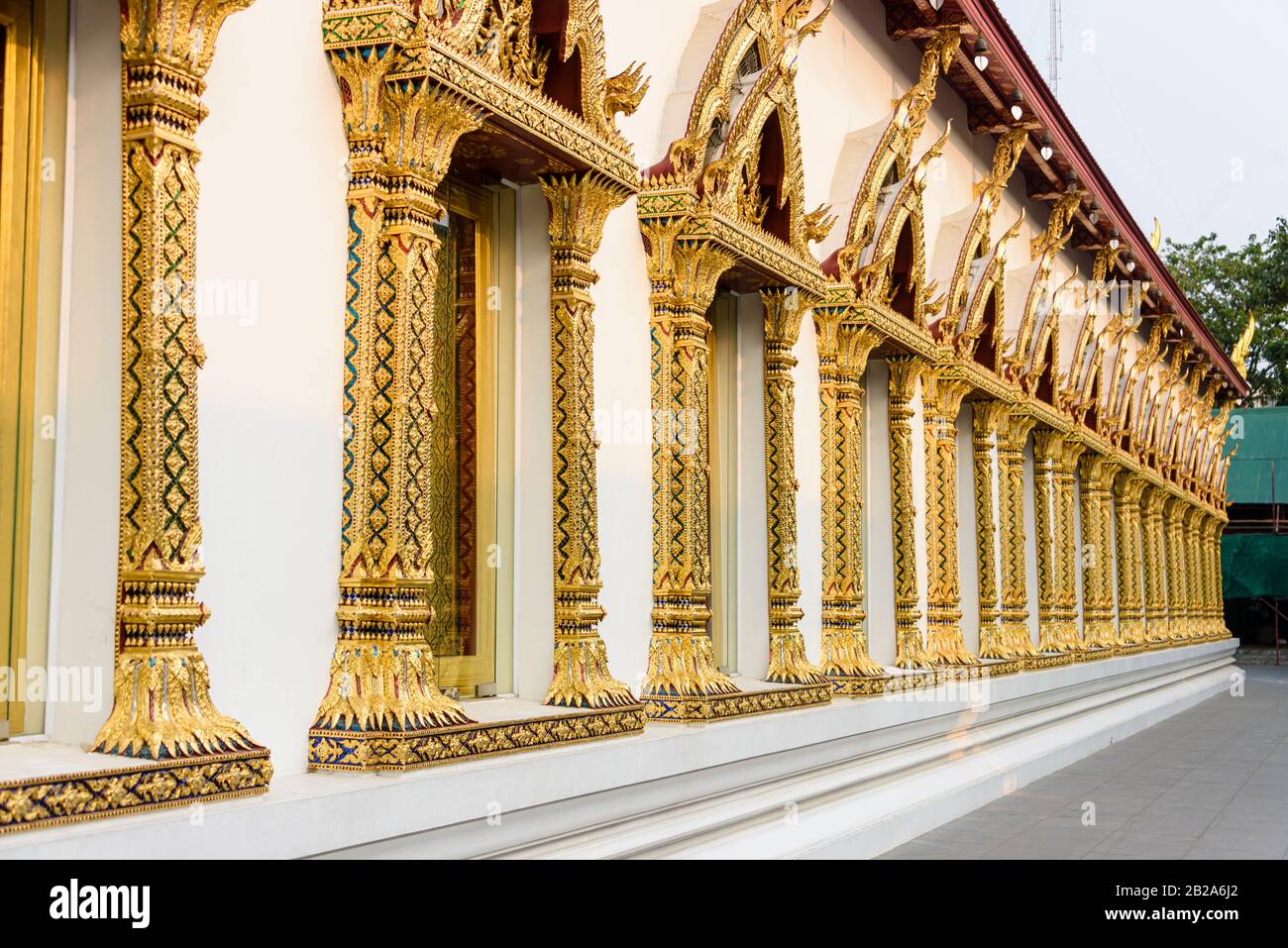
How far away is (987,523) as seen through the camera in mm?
10250

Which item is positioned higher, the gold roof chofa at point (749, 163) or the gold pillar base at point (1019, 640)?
the gold roof chofa at point (749, 163)

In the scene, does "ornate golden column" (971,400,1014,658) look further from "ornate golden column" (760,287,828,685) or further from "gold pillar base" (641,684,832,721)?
"gold pillar base" (641,684,832,721)

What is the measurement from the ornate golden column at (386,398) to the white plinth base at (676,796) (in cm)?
25

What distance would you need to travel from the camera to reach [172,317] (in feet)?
9.46

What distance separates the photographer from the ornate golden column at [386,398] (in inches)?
135

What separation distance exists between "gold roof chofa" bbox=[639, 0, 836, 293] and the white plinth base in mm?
1834

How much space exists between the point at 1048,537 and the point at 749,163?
7137 millimetres

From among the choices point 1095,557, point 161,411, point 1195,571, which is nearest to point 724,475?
point 161,411

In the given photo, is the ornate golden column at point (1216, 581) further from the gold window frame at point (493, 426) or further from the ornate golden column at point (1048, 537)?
the gold window frame at point (493, 426)

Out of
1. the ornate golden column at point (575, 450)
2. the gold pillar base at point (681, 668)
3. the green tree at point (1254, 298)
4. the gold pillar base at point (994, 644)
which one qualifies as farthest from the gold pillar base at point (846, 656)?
the green tree at point (1254, 298)

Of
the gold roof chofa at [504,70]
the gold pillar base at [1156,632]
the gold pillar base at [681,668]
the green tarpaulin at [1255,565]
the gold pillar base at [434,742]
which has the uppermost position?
the gold roof chofa at [504,70]

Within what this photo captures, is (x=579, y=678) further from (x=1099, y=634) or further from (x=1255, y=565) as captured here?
(x=1255, y=565)

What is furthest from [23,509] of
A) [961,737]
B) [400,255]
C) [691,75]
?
[961,737]
